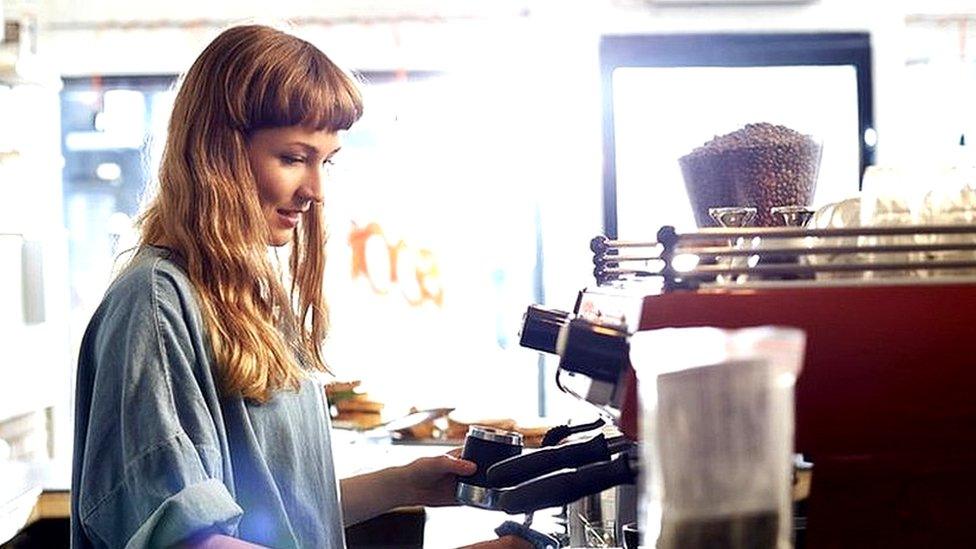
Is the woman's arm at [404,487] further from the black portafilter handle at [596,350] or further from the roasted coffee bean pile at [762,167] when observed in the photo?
the black portafilter handle at [596,350]

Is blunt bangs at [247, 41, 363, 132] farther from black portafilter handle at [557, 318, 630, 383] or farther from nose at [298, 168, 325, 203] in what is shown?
black portafilter handle at [557, 318, 630, 383]

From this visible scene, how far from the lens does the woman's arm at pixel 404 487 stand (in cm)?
141

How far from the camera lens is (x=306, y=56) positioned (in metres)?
1.25

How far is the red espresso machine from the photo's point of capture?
2.50ft

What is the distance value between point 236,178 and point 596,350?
53 cm

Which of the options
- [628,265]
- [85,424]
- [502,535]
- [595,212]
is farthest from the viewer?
[595,212]

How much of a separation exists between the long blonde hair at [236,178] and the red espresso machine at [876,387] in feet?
1.61

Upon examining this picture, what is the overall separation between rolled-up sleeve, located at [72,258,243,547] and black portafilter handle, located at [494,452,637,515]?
262 millimetres

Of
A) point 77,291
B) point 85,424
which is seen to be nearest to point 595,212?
point 77,291

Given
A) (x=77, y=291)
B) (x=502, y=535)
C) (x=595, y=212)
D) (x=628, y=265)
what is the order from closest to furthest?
1. (x=502, y=535)
2. (x=628, y=265)
3. (x=595, y=212)
4. (x=77, y=291)

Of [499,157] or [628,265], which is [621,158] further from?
[628,265]

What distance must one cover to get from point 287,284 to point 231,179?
22cm

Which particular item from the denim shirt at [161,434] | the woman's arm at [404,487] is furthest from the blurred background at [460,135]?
the denim shirt at [161,434]

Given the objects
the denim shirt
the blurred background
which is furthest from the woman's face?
the blurred background
